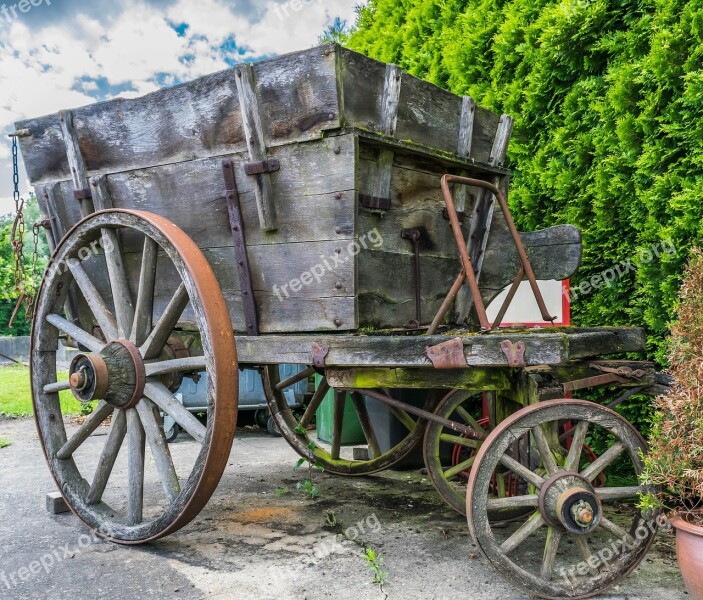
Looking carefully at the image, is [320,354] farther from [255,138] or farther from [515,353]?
[255,138]

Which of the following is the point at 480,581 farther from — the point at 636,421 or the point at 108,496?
the point at 108,496

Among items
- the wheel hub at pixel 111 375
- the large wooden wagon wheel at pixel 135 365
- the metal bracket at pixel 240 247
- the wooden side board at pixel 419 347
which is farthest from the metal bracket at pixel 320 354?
the wheel hub at pixel 111 375

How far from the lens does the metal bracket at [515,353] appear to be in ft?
6.97

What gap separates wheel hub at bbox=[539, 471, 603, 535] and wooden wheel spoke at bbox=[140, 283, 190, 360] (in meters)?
1.54

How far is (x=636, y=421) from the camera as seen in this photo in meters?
3.33

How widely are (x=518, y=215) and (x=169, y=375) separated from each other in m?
2.32

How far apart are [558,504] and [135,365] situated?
171 centimetres

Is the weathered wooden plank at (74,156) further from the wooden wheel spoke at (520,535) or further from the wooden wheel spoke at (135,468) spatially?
the wooden wheel spoke at (520,535)

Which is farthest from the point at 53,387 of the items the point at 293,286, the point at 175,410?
the point at 293,286

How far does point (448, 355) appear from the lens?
2.23 meters

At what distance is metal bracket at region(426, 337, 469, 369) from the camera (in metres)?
2.21

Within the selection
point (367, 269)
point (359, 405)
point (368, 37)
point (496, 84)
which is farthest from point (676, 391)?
point (368, 37)

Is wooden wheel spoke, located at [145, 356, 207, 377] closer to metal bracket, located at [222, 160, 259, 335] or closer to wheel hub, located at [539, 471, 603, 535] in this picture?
metal bracket, located at [222, 160, 259, 335]


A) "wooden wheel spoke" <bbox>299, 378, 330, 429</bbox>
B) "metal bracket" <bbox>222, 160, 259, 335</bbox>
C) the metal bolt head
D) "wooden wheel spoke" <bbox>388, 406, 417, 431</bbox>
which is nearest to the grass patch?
"wooden wheel spoke" <bbox>299, 378, 330, 429</bbox>
